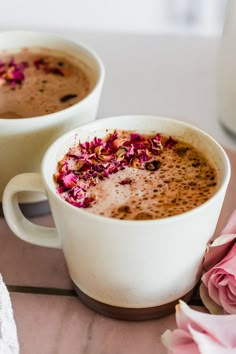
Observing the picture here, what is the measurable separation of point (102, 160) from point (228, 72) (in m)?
0.23

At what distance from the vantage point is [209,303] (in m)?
0.61

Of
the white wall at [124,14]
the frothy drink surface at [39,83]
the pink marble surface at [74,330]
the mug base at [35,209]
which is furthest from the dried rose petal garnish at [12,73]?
the white wall at [124,14]

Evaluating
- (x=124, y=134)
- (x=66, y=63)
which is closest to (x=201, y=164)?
(x=124, y=134)

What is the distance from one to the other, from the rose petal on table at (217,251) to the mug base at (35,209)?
0.17 m

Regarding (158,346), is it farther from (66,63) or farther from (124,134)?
(66,63)

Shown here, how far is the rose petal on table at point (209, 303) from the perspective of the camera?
607mm

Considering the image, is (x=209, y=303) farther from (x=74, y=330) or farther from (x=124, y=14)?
(x=124, y=14)

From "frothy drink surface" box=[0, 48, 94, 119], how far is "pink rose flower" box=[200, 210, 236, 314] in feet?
0.72

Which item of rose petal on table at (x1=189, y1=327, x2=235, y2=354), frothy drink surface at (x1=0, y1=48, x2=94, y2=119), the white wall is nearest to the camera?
rose petal on table at (x1=189, y1=327, x2=235, y2=354)

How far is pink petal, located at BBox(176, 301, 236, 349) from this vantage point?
1.71ft

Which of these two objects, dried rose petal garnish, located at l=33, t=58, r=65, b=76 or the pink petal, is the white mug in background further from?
the pink petal

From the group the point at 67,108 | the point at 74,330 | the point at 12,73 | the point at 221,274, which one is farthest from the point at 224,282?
the point at 12,73

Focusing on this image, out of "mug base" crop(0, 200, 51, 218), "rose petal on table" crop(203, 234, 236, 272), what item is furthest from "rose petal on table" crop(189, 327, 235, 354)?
"mug base" crop(0, 200, 51, 218)

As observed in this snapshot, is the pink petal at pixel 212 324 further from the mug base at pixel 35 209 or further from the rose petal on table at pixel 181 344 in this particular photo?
the mug base at pixel 35 209
